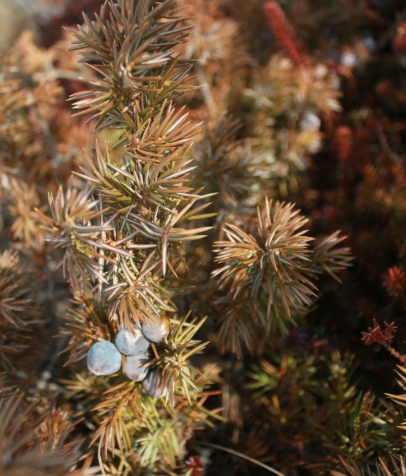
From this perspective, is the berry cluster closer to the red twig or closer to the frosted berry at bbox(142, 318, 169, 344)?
the frosted berry at bbox(142, 318, 169, 344)

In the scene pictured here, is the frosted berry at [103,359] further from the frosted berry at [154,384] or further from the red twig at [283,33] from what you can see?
the red twig at [283,33]

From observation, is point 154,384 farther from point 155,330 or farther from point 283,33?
point 283,33

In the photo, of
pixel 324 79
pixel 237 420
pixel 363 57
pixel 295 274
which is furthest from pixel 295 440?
pixel 363 57

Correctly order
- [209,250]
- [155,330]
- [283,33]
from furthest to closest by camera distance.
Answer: [283,33]
[209,250]
[155,330]

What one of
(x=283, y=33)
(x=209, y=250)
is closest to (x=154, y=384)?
(x=209, y=250)

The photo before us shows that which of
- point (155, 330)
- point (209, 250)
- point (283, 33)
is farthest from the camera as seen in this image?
point (283, 33)

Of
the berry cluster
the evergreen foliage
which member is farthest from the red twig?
the berry cluster

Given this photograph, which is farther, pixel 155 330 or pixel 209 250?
pixel 209 250

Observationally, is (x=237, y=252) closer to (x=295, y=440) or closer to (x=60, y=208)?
(x=60, y=208)
